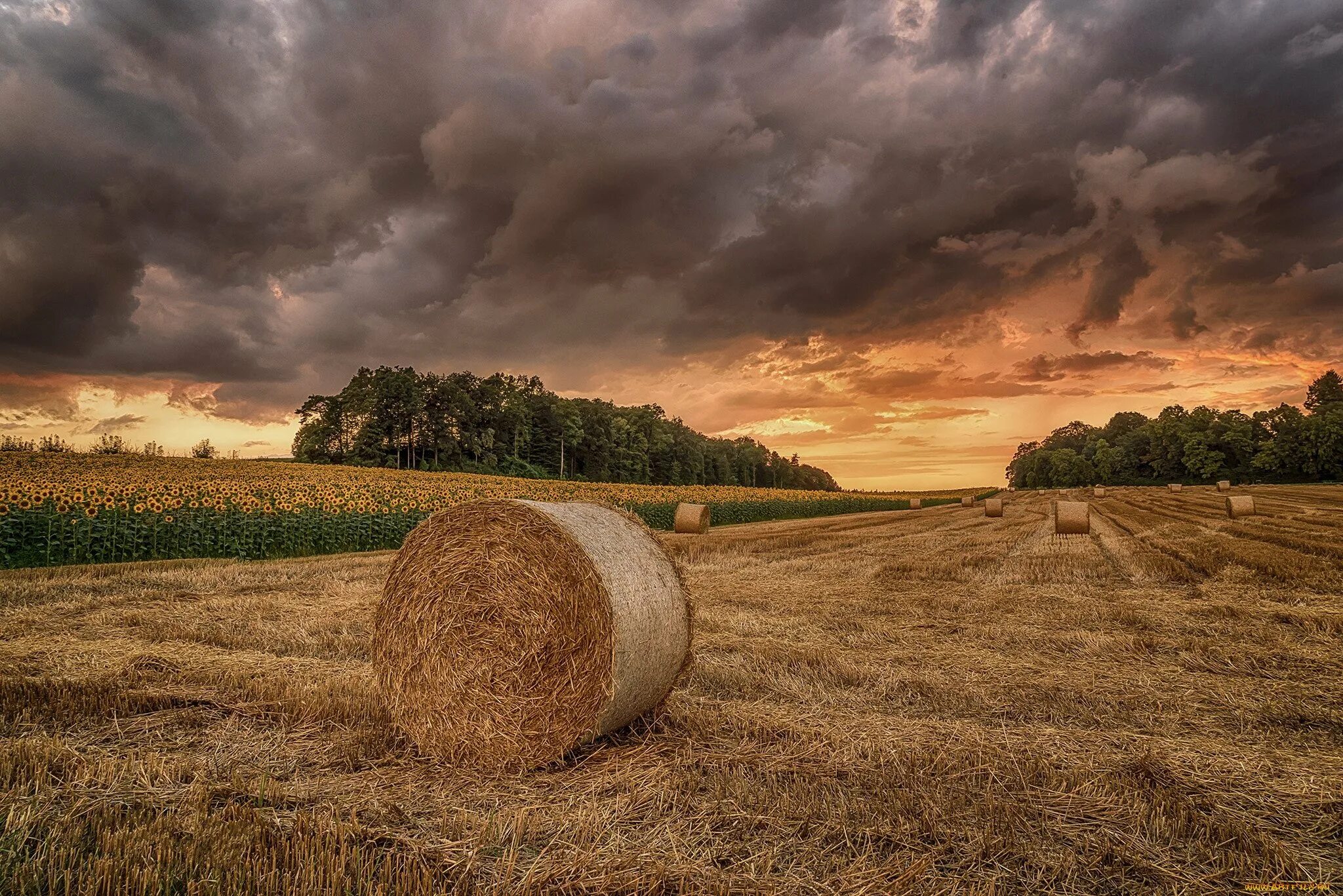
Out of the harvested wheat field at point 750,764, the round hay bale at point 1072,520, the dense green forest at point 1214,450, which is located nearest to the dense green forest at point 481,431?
the round hay bale at point 1072,520

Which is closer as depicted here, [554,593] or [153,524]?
[554,593]

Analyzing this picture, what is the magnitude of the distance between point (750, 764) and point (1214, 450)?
318 ft

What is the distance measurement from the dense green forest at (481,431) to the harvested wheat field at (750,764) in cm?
4908

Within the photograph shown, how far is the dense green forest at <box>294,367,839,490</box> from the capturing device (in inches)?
2323

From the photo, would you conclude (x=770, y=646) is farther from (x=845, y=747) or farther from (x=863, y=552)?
(x=863, y=552)

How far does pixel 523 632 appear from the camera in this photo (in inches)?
190

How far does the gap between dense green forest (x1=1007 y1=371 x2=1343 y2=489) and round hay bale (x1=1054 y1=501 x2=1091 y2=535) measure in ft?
211

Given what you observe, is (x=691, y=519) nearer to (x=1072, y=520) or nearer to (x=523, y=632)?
(x=1072, y=520)

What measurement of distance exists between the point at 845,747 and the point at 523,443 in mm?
63480

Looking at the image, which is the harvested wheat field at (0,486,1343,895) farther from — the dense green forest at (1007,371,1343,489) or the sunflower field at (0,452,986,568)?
the dense green forest at (1007,371,1343,489)

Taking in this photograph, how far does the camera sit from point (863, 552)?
1636cm

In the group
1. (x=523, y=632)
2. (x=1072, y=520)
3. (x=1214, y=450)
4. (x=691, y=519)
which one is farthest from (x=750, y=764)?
(x=1214, y=450)

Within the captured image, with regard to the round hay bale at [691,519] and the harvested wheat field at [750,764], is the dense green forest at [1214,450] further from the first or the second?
the harvested wheat field at [750,764]

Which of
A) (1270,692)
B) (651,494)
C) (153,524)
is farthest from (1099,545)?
(651,494)
